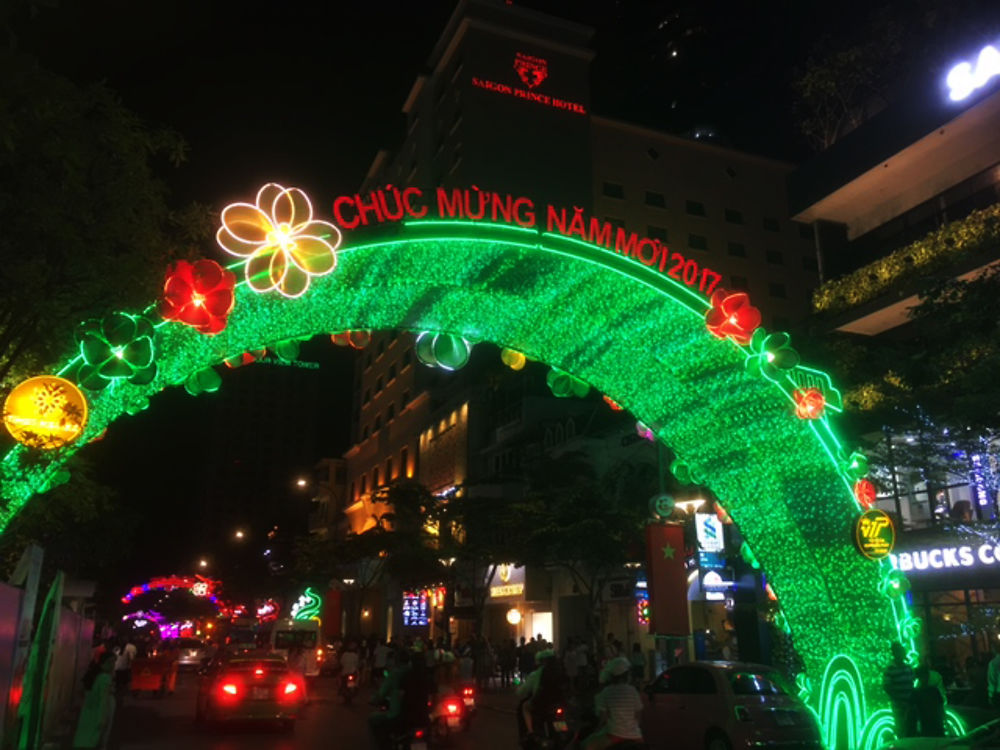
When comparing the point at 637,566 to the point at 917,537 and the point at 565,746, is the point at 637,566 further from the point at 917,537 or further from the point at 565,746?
the point at 565,746

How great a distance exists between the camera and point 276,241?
9.44 metres

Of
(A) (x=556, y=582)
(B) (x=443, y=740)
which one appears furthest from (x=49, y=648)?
(A) (x=556, y=582)

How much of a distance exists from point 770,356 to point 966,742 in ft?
16.9

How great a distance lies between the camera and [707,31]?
6078 centimetres

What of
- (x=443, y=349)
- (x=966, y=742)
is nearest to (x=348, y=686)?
(x=443, y=349)

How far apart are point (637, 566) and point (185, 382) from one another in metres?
21.9

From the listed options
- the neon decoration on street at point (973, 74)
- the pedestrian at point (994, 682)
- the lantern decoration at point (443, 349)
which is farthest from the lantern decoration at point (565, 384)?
the neon decoration on street at point (973, 74)

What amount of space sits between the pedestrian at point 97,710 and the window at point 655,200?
5073cm

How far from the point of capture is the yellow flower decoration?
942 cm

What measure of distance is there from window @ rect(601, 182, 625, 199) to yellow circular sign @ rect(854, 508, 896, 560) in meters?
47.8

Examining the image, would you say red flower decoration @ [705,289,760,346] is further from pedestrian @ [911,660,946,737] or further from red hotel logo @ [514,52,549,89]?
red hotel logo @ [514,52,549,89]

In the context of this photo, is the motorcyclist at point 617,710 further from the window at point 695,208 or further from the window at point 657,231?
the window at point 695,208

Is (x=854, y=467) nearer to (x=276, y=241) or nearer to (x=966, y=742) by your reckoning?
(x=966, y=742)

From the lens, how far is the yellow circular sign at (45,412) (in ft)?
27.5
